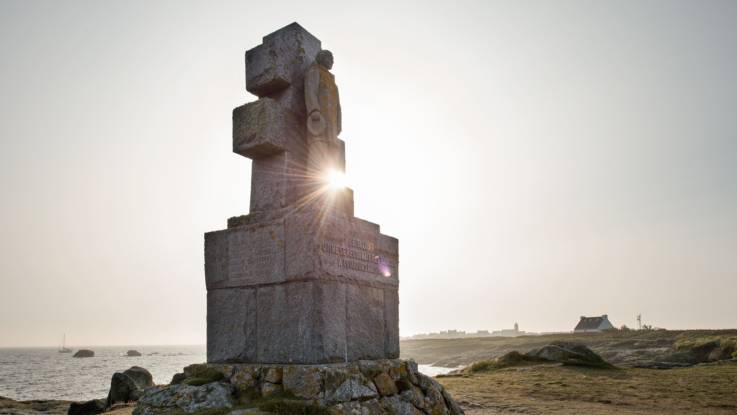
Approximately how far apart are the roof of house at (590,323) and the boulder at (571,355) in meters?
44.6

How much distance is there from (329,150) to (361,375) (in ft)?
10.1

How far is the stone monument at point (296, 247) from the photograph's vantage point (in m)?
6.39

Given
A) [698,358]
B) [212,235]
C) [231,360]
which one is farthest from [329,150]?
[698,358]

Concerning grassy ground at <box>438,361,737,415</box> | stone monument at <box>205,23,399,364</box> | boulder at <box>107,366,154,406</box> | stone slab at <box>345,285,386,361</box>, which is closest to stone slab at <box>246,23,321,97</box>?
stone monument at <box>205,23,399,364</box>

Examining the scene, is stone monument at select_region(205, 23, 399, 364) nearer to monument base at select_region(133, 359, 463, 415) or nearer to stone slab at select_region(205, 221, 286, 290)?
stone slab at select_region(205, 221, 286, 290)

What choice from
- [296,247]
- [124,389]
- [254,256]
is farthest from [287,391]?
[124,389]

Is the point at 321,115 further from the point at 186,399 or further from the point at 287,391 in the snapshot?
the point at 186,399

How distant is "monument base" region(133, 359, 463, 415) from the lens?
5.60 metres

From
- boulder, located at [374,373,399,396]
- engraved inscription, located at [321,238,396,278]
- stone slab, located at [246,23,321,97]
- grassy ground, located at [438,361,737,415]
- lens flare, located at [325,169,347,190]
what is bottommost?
grassy ground, located at [438,361,737,415]

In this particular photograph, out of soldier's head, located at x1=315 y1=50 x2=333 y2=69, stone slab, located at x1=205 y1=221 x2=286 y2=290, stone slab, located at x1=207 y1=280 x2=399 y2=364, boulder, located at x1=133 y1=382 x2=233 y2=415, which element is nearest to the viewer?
boulder, located at x1=133 y1=382 x2=233 y2=415

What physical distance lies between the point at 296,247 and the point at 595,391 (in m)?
8.48

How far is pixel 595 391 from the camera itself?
468 inches

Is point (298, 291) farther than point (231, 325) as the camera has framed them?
No

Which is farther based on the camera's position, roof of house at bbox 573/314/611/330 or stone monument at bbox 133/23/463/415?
roof of house at bbox 573/314/611/330
